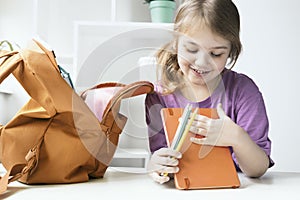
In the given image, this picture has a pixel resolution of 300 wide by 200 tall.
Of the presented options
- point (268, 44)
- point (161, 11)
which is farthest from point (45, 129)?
point (268, 44)

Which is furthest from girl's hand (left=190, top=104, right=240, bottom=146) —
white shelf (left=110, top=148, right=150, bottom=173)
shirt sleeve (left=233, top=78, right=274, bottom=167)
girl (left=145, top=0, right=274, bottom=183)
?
white shelf (left=110, top=148, right=150, bottom=173)

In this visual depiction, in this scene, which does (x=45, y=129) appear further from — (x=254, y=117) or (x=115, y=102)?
(x=254, y=117)

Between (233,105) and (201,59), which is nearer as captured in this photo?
(201,59)

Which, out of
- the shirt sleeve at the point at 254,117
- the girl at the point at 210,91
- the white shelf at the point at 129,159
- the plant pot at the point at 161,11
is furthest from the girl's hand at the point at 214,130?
the plant pot at the point at 161,11

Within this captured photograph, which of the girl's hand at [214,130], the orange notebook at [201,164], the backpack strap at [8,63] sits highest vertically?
the backpack strap at [8,63]

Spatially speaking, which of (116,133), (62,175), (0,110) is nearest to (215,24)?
(116,133)

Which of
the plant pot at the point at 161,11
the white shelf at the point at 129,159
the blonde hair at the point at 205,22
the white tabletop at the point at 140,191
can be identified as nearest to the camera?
the white tabletop at the point at 140,191

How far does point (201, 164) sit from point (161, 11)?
2.59ft

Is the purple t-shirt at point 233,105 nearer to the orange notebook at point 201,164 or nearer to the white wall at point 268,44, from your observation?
the orange notebook at point 201,164

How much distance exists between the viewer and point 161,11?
138cm

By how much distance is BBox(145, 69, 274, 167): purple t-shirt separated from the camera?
0.84m

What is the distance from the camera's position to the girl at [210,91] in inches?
29.0

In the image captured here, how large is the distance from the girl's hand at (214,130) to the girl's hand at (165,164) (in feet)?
0.16

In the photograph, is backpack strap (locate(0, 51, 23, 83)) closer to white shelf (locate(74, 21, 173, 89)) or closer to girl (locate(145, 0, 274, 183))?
white shelf (locate(74, 21, 173, 89))
